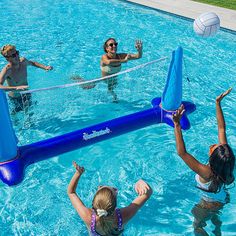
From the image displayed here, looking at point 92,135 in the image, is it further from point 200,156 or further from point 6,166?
point 200,156

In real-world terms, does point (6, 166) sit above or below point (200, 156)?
above

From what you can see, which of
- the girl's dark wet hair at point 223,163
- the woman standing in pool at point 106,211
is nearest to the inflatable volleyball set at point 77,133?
the woman standing in pool at point 106,211

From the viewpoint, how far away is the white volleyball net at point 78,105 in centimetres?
636

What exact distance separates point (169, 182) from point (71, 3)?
10751mm

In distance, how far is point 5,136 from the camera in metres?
4.62

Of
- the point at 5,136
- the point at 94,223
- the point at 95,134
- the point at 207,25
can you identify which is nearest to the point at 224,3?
the point at 207,25

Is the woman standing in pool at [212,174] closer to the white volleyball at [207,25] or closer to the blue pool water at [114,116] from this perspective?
the blue pool water at [114,116]

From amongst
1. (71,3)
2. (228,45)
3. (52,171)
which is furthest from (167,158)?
(71,3)

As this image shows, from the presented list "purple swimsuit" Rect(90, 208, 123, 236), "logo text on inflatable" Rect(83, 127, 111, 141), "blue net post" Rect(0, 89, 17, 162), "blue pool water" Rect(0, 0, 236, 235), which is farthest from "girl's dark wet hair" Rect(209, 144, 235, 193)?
"blue net post" Rect(0, 89, 17, 162)

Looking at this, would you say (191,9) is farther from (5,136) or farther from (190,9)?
(5,136)

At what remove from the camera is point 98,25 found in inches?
466

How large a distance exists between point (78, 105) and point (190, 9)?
706 cm

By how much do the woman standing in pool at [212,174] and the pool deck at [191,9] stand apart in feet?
25.7

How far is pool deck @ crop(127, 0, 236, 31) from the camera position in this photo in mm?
11064
